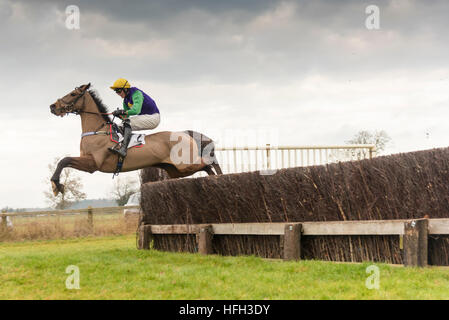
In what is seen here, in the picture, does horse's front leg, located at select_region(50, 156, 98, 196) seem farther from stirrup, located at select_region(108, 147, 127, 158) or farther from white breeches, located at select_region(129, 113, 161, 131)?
white breeches, located at select_region(129, 113, 161, 131)

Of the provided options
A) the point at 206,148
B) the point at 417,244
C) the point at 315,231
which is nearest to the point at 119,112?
the point at 206,148

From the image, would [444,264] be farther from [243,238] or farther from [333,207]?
[243,238]

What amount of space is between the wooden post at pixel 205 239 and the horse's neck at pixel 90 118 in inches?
100

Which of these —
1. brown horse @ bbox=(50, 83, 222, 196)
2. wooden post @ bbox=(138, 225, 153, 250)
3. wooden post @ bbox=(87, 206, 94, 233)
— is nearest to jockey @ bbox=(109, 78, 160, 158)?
brown horse @ bbox=(50, 83, 222, 196)

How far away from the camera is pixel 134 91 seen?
8078mm

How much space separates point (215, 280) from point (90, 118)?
12.8ft

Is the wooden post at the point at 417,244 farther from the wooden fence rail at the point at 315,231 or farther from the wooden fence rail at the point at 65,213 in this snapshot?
the wooden fence rail at the point at 65,213

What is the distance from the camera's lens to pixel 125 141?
8.16 meters

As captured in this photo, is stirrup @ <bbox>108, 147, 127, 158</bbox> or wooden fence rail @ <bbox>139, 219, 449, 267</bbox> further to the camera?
stirrup @ <bbox>108, 147, 127, 158</bbox>

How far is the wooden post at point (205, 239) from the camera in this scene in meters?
8.75

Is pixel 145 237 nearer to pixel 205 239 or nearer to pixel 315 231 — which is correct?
pixel 205 239

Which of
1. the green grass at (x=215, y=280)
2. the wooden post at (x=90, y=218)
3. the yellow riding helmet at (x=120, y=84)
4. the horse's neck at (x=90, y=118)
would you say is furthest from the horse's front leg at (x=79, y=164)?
the wooden post at (x=90, y=218)

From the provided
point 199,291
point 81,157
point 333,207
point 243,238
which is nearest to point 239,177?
point 243,238

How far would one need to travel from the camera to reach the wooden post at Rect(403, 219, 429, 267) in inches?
239
